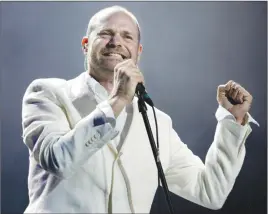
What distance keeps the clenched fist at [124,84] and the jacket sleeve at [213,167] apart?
41 cm

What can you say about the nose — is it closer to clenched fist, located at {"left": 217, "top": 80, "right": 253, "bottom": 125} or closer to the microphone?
the microphone

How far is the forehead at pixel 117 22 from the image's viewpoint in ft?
4.78

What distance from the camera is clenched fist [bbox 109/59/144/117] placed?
1198 millimetres

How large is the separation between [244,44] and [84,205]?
1.10 metres

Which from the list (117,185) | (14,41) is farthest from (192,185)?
(14,41)

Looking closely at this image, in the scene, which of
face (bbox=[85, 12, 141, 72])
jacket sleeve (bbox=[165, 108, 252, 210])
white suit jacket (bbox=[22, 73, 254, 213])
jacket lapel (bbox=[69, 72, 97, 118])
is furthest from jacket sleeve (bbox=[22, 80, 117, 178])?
jacket sleeve (bbox=[165, 108, 252, 210])

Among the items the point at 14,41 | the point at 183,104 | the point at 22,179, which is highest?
the point at 14,41

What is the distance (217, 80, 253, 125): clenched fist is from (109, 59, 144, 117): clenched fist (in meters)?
0.42

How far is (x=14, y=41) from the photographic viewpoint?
177 centimetres

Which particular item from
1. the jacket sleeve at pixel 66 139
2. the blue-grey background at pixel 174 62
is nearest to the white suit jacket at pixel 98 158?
the jacket sleeve at pixel 66 139

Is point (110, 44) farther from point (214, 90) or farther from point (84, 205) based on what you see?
point (214, 90)

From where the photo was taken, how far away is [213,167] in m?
1.51

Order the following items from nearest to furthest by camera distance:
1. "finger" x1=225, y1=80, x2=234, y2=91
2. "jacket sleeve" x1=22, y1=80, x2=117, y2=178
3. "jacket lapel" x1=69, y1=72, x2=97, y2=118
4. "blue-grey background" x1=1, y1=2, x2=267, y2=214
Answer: "jacket sleeve" x1=22, y1=80, x2=117, y2=178
"jacket lapel" x1=69, y1=72, x2=97, y2=118
"finger" x1=225, y1=80, x2=234, y2=91
"blue-grey background" x1=1, y1=2, x2=267, y2=214

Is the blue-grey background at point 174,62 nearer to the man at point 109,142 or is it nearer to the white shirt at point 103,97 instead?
the man at point 109,142
